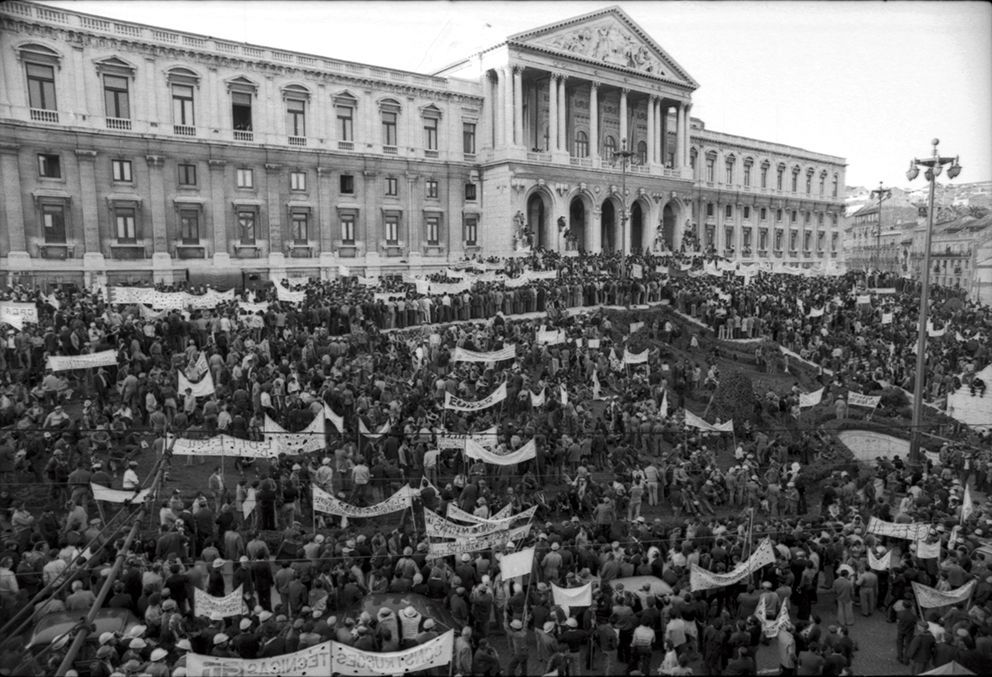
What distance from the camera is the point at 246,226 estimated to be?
1695 inches

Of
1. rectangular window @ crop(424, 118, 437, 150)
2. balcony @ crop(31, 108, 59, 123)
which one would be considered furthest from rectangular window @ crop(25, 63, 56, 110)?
rectangular window @ crop(424, 118, 437, 150)

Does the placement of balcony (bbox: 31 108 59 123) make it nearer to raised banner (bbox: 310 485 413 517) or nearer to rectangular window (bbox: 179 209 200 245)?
rectangular window (bbox: 179 209 200 245)

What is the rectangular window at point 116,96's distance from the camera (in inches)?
1511

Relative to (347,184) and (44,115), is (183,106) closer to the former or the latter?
(44,115)

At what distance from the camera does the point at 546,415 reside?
67.3 feet

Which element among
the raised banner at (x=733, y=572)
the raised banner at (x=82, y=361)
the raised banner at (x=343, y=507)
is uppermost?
the raised banner at (x=82, y=361)

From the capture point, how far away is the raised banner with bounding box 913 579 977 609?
38.4 feet

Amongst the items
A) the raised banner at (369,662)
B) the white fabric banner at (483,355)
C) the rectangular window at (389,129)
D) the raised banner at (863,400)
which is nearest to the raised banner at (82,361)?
the white fabric banner at (483,355)

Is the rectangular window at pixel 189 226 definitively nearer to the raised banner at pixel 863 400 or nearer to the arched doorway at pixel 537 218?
the arched doorway at pixel 537 218

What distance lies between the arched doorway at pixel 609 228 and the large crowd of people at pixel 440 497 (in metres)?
31.2

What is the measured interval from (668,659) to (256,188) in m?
39.4

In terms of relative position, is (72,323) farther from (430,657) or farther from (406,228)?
(406,228)

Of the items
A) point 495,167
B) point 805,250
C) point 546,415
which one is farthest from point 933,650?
point 805,250

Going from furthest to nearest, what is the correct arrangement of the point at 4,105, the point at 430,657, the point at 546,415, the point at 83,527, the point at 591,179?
the point at 591,179 → the point at 4,105 → the point at 546,415 → the point at 83,527 → the point at 430,657
